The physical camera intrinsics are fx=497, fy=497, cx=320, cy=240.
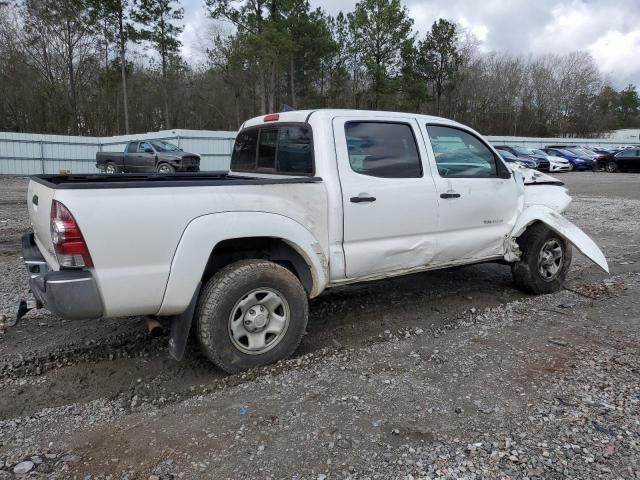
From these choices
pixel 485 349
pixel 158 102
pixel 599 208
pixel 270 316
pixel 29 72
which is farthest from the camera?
pixel 158 102

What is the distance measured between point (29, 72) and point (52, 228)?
42.6 m

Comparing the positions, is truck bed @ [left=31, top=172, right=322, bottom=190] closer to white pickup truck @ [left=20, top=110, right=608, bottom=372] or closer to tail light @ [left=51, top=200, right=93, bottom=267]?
white pickup truck @ [left=20, top=110, right=608, bottom=372]

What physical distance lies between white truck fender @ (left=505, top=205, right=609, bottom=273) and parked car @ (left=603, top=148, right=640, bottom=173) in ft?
95.5

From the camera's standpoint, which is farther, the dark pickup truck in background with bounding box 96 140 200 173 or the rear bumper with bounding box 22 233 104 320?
the dark pickup truck in background with bounding box 96 140 200 173

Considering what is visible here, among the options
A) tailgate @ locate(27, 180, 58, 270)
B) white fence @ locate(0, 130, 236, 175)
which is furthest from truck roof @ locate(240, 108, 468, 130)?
white fence @ locate(0, 130, 236, 175)

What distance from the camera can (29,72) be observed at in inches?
1496

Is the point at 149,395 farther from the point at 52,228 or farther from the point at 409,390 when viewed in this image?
the point at 409,390

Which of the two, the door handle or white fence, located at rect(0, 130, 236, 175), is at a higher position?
white fence, located at rect(0, 130, 236, 175)

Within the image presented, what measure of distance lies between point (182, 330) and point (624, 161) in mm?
33164

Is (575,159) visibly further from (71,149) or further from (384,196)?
(384,196)

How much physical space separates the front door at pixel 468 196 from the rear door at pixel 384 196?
0.51 feet

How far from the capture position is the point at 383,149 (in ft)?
13.9

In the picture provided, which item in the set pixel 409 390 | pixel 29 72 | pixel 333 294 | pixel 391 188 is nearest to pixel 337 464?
pixel 409 390

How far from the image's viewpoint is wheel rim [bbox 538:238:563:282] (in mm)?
5375
